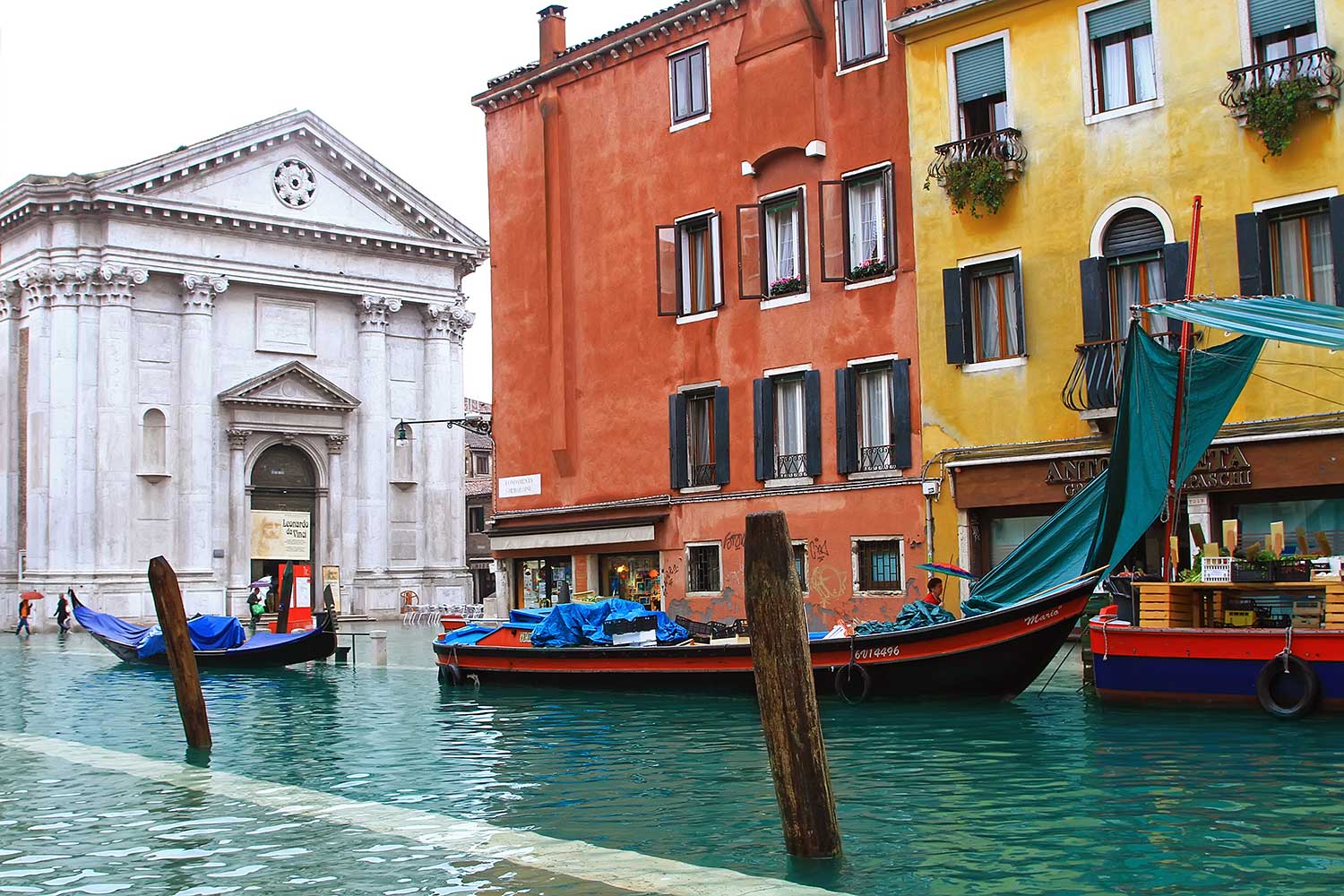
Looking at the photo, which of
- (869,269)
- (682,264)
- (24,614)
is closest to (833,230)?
(869,269)

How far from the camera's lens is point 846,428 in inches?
926

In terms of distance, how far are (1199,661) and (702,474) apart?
1176cm

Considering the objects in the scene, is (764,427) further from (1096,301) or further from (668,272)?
(1096,301)

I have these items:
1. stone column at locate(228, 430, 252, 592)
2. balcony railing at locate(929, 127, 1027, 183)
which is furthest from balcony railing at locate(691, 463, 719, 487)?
stone column at locate(228, 430, 252, 592)

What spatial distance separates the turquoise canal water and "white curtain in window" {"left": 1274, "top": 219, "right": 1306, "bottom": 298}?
5.78 metres

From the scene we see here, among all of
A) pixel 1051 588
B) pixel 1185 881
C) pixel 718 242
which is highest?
pixel 718 242

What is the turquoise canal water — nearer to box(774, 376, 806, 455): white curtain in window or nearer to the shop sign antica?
the shop sign antica

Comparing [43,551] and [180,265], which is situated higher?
[180,265]

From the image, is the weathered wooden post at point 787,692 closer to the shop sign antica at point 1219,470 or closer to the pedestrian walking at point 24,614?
the shop sign antica at point 1219,470

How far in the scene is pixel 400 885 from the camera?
8305mm

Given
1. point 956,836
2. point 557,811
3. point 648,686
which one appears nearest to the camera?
point 956,836

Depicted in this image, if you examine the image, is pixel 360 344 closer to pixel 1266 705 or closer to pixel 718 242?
pixel 718 242

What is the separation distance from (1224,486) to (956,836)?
458 inches

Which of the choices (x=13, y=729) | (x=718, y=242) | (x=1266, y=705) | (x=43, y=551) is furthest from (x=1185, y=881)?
(x=43, y=551)
